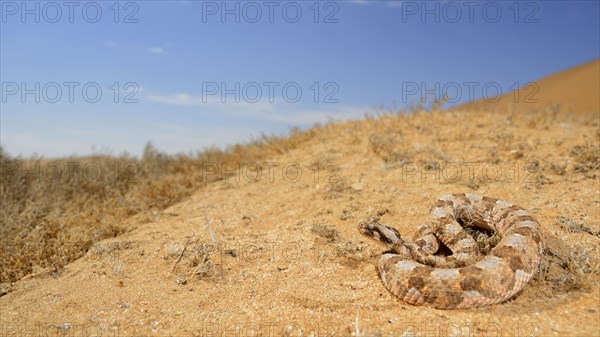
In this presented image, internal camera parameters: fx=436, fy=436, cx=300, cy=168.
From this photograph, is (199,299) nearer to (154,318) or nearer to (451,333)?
(154,318)

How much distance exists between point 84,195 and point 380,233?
6.58 m

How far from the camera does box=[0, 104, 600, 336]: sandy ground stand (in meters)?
4.15

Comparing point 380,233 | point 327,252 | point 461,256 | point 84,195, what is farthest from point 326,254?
point 84,195

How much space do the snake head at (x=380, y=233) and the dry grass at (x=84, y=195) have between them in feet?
14.0

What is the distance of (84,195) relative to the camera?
9.01m

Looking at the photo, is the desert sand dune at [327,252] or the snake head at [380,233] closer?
the desert sand dune at [327,252]

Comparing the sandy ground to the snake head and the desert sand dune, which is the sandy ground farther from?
the snake head

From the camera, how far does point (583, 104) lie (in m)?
30.7

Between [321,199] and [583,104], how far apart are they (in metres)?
30.8

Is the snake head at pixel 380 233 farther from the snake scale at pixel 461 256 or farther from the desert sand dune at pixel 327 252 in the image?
the desert sand dune at pixel 327 252

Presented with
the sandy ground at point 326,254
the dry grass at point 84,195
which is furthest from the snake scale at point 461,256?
the dry grass at point 84,195

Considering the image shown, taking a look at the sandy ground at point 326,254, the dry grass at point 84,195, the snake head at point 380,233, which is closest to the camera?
the sandy ground at point 326,254

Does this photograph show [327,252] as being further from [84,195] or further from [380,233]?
[84,195]

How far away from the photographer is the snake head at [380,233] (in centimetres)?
523
